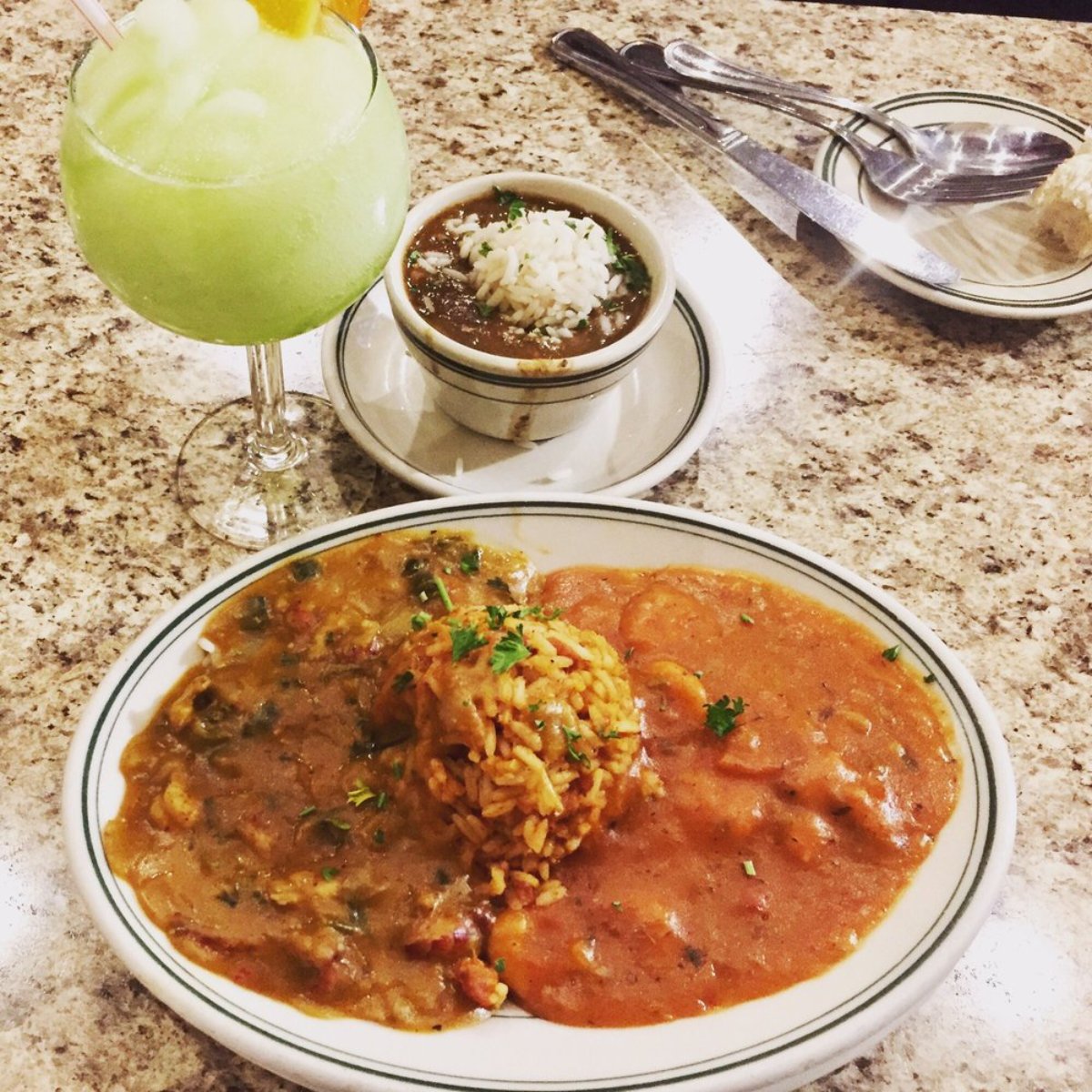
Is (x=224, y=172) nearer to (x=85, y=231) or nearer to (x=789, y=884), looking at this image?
(x=85, y=231)

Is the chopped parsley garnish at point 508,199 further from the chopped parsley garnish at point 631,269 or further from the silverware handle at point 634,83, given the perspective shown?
the silverware handle at point 634,83

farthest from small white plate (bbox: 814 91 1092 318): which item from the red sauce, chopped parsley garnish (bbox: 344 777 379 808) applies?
chopped parsley garnish (bbox: 344 777 379 808)

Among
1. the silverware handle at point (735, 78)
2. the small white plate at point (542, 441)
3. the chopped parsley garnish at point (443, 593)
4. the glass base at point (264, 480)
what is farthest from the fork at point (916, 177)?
the chopped parsley garnish at point (443, 593)

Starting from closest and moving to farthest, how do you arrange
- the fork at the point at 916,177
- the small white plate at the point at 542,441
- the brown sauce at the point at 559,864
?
the brown sauce at the point at 559,864
the small white plate at the point at 542,441
the fork at the point at 916,177

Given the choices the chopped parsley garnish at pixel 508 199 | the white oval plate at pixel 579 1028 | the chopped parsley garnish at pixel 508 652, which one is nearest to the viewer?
the white oval plate at pixel 579 1028

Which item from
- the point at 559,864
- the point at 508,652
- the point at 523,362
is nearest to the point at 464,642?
the point at 508,652

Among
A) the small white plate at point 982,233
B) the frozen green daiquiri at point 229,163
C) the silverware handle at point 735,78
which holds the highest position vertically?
the frozen green daiquiri at point 229,163

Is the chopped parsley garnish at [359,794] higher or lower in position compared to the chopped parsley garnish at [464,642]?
lower
